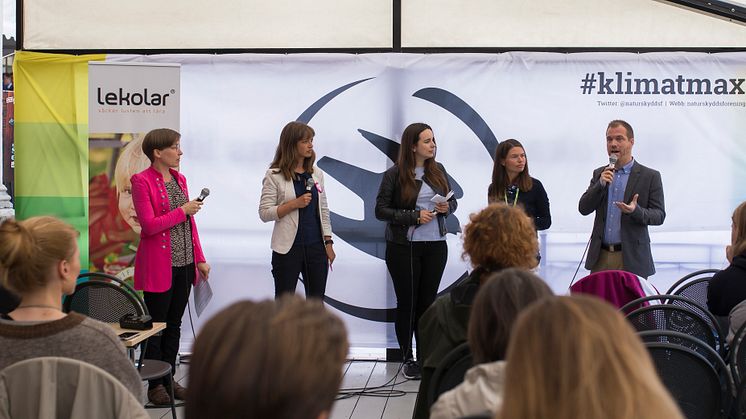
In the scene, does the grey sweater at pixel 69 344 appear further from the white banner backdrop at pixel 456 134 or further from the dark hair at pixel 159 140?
the white banner backdrop at pixel 456 134

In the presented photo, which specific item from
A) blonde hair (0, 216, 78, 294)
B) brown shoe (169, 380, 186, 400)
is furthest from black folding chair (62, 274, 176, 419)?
blonde hair (0, 216, 78, 294)

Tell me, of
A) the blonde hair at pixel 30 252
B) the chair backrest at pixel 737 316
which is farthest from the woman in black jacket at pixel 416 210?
the blonde hair at pixel 30 252

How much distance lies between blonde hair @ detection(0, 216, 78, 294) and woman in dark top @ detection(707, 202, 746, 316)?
101 inches

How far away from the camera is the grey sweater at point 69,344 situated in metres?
2.13

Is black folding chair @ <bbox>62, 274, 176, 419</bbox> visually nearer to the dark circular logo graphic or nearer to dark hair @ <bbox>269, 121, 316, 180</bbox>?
dark hair @ <bbox>269, 121, 316, 180</bbox>

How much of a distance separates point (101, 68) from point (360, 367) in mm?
2758

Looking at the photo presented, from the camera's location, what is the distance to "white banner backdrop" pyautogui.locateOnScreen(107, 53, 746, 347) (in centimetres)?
581

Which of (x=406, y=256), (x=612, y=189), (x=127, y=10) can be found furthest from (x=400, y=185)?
(x=127, y=10)

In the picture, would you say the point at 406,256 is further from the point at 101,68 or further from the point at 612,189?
the point at 101,68

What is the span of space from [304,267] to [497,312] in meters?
3.48

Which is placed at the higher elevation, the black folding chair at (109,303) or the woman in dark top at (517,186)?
the woman in dark top at (517,186)

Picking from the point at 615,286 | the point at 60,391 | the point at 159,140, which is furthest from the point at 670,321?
the point at 159,140

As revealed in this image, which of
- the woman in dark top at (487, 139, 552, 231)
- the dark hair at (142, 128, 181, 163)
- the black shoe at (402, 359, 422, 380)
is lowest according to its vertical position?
the black shoe at (402, 359, 422, 380)

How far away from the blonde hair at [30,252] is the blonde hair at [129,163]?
10.7ft
